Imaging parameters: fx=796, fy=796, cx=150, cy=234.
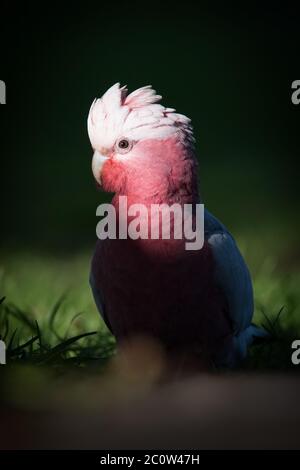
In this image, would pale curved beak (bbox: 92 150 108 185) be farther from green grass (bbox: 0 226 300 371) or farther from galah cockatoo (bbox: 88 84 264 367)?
green grass (bbox: 0 226 300 371)

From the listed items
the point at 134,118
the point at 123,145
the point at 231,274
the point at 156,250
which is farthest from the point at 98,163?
the point at 231,274

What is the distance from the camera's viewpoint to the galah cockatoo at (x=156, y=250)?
9.82ft

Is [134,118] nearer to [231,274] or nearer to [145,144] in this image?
[145,144]

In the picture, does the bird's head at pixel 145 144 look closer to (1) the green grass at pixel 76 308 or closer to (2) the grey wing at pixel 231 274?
(2) the grey wing at pixel 231 274

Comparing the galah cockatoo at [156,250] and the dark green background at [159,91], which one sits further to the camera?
the dark green background at [159,91]

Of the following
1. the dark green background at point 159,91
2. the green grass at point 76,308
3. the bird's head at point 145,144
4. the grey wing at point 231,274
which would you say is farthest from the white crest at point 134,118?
the dark green background at point 159,91

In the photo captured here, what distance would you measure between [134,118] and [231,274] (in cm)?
71

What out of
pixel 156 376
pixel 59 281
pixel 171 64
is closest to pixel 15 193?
pixel 59 281

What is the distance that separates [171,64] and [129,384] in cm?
565

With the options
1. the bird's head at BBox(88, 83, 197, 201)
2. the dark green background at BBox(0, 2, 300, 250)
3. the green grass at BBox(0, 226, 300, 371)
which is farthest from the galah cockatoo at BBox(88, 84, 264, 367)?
the dark green background at BBox(0, 2, 300, 250)

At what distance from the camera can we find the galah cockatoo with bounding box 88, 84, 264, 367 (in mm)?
2992

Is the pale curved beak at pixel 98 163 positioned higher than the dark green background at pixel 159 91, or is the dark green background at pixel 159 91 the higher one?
the dark green background at pixel 159 91

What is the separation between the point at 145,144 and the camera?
3029mm
